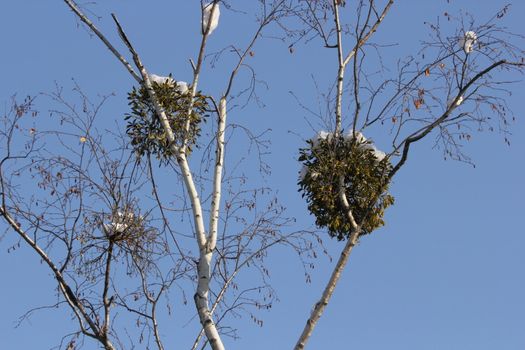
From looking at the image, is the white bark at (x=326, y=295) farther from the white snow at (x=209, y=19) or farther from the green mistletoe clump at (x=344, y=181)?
the white snow at (x=209, y=19)

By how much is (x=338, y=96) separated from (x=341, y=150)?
0.35m

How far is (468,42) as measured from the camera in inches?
294

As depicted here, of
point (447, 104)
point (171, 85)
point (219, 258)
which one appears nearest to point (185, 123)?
point (171, 85)

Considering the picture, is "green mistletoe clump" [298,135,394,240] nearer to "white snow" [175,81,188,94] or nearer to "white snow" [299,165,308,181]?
"white snow" [299,165,308,181]

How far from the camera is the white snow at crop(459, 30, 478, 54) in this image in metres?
7.45

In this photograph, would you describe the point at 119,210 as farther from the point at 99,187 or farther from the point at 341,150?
the point at 341,150

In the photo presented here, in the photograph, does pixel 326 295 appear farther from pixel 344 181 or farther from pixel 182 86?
pixel 182 86

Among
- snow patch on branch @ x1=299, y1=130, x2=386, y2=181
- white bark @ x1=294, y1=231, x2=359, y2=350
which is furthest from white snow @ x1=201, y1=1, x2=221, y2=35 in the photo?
white bark @ x1=294, y1=231, x2=359, y2=350

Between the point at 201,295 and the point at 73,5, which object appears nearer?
the point at 201,295

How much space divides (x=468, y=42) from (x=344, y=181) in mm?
1151

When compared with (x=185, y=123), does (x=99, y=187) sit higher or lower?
lower

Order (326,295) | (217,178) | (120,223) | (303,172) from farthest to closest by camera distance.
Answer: (303,172) → (217,178) → (120,223) → (326,295)

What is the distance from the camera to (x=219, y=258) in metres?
7.34

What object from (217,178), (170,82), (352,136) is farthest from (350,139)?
(170,82)
